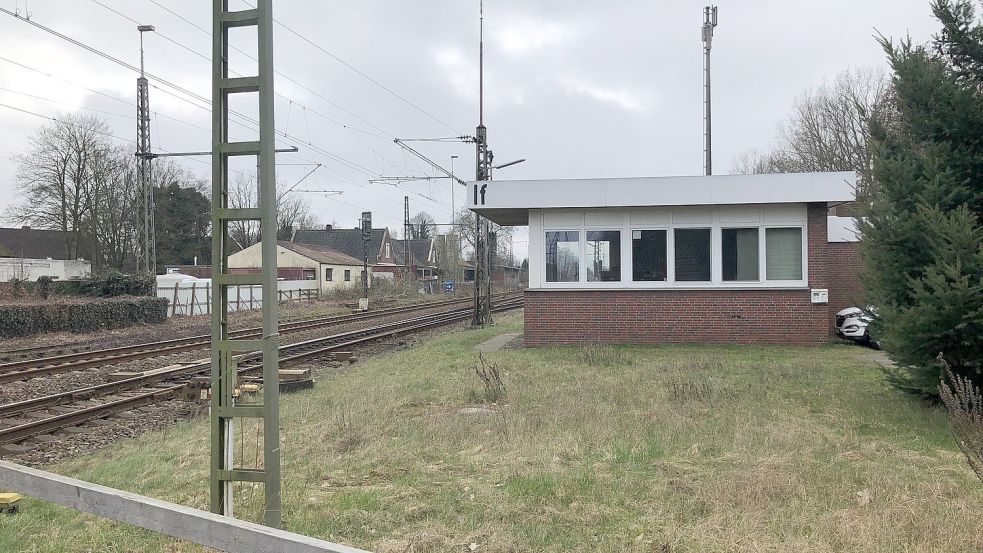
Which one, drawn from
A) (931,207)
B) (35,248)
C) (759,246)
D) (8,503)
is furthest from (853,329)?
(35,248)

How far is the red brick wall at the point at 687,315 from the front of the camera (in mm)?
15766

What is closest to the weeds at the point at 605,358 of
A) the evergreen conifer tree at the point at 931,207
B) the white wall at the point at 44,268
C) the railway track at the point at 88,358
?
the evergreen conifer tree at the point at 931,207

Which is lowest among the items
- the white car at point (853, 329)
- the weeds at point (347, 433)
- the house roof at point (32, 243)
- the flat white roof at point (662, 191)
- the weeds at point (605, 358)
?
the weeds at point (347, 433)

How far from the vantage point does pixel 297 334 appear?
Answer: 2448 centimetres

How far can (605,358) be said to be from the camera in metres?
13.2

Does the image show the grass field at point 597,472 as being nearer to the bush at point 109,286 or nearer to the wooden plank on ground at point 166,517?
the wooden plank on ground at point 166,517

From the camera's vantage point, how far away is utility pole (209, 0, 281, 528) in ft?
14.0

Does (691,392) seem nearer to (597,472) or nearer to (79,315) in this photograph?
(597,472)

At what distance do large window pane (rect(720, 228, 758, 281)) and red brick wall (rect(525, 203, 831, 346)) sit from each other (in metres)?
0.40

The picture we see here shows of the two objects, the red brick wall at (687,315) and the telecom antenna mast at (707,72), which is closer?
the red brick wall at (687,315)

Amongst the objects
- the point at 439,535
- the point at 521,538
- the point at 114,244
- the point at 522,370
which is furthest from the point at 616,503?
the point at 114,244

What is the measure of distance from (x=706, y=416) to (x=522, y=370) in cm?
484

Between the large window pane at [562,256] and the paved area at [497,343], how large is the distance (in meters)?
2.10

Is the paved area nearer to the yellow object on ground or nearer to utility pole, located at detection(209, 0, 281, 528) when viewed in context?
the yellow object on ground
